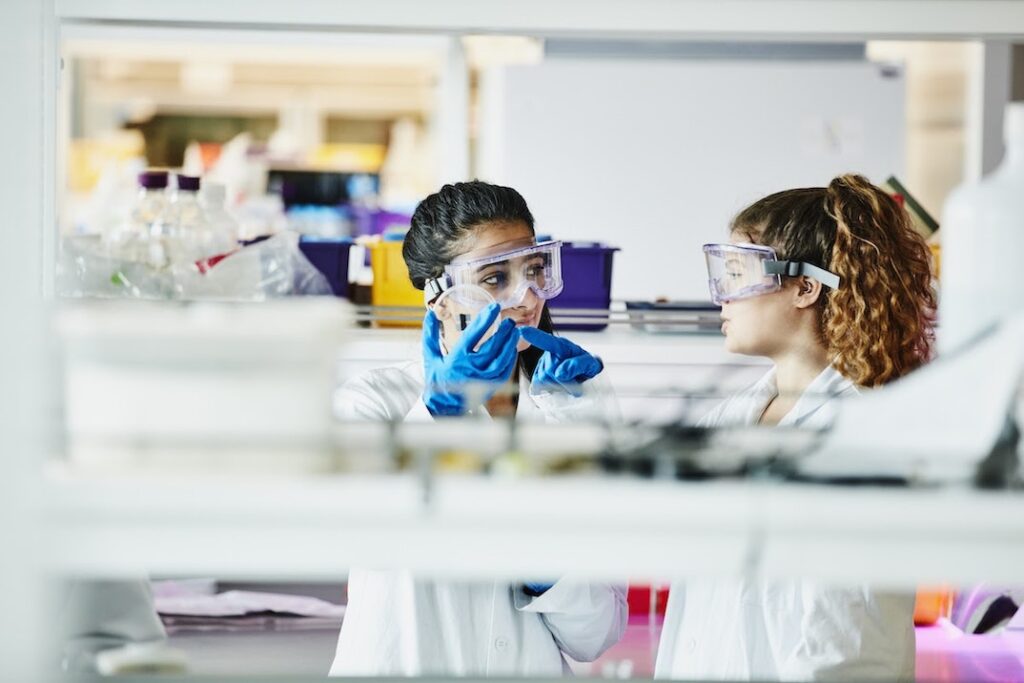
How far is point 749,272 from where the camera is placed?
211cm

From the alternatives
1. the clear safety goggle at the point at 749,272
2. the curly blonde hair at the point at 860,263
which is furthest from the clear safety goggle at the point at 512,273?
the curly blonde hair at the point at 860,263

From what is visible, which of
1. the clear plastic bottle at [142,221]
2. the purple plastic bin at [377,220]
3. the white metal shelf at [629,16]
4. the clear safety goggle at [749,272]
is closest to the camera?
the white metal shelf at [629,16]

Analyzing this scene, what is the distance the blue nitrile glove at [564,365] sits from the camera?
195cm

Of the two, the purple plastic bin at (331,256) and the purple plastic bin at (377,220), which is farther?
the purple plastic bin at (377,220)

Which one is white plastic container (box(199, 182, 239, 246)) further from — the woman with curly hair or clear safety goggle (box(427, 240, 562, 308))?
the woman with curly hair

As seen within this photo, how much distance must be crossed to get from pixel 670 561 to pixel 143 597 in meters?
0.63

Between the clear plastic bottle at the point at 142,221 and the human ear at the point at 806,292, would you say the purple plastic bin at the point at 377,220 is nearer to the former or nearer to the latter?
the clear plastic bottle at the point at 142,221

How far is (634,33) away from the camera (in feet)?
3.76

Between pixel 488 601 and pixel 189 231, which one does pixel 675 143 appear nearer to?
pixel 189 231

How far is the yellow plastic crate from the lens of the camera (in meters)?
2.54

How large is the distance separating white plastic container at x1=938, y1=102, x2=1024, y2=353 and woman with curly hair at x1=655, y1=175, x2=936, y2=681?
1172mm

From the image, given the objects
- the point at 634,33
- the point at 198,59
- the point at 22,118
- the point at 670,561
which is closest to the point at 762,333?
the point at 634,33

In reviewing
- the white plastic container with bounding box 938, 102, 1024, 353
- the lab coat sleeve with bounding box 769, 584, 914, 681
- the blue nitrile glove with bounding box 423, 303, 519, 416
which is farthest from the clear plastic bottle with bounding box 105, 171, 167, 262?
the white plastic container with bounding box 938, 102, 1024, 353

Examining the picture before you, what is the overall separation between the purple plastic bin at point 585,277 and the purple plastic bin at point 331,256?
1.49 feet
